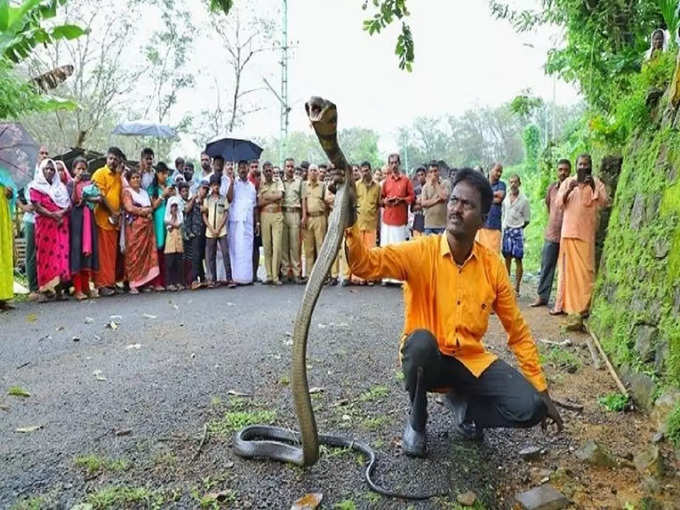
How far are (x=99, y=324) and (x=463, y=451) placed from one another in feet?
15.7

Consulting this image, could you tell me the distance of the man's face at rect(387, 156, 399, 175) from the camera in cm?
978

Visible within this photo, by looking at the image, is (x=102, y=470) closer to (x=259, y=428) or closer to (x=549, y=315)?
(x=259, y=428)

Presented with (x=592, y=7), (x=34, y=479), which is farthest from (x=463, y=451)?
(x=592, y=7)

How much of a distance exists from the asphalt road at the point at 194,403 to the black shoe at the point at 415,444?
0.05 metres

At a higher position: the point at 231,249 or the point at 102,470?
the point at 231,249

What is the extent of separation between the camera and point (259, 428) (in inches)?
134

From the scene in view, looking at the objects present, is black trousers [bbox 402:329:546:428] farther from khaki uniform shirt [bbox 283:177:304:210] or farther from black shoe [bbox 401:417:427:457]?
khaki uniform shirt [bbox 283:177:304:210]

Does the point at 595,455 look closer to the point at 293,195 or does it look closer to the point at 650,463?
the point at 650,463

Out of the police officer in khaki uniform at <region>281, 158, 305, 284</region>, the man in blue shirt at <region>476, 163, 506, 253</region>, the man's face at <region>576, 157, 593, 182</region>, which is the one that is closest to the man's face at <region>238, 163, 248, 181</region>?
the police officer in khaki uniform at <region>281, 158, 305, 284</region>

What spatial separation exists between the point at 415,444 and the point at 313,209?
7104mm

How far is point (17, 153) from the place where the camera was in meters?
7.72

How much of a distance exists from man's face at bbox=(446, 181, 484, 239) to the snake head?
1.04m

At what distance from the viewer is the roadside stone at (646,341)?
430 cm

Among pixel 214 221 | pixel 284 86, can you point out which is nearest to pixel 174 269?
pixel 214 221
